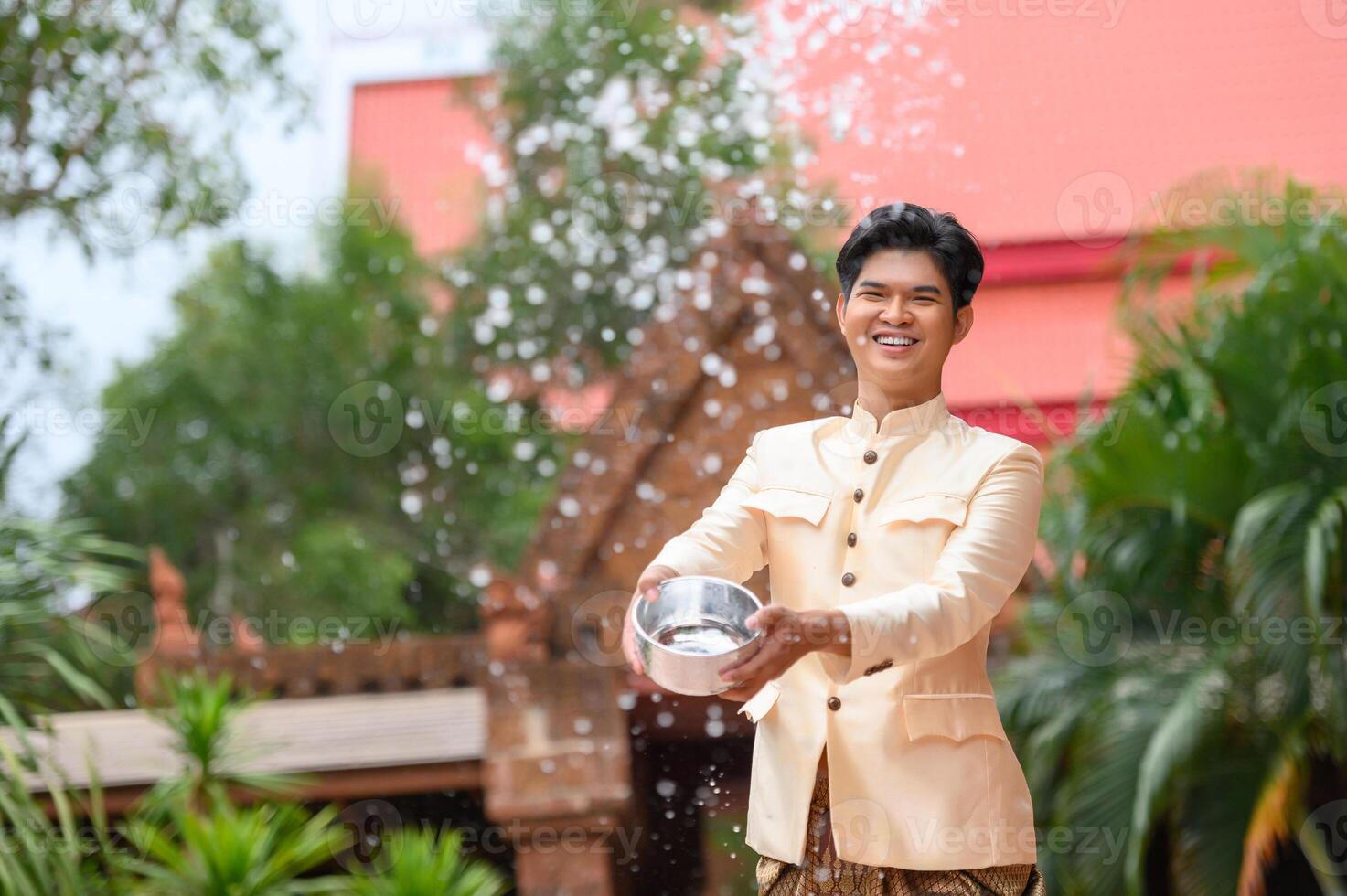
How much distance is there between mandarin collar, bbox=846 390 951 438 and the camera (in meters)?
2.15

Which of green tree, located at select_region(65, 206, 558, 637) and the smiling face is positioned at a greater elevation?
the smiling face

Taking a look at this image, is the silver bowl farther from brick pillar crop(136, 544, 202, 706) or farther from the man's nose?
brick pillar crop(136, 544, 202, 706)

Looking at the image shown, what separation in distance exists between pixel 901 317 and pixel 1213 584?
453cm

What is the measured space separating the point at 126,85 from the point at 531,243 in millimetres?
2667

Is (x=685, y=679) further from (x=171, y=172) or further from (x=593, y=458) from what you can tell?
(x=171, y=172)

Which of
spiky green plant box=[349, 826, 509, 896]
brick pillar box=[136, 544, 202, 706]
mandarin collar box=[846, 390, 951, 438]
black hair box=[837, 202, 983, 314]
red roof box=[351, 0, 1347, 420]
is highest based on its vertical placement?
red roof box=[351, 0, 1347, 420]

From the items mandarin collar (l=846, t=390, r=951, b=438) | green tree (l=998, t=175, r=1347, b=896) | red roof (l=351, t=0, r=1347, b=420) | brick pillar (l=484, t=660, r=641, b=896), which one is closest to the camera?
mandarin collar (l=846, t=390, r=951, b=438)

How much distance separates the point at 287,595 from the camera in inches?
421

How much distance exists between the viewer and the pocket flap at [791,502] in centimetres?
212

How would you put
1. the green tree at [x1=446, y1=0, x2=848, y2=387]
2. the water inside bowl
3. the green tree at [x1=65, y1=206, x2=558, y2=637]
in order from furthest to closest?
the green tree at [x1=65, y1=206, x2=558, y2=637]
the green tree at [x1=446, y1=0, x2=848, y2=387]
the water inside bowl

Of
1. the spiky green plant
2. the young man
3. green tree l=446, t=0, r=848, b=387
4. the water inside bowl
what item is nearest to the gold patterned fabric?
the young man

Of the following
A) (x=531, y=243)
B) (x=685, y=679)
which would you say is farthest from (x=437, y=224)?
(x=685, y=679)

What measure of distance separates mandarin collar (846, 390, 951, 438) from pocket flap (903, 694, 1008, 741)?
0.40 metres

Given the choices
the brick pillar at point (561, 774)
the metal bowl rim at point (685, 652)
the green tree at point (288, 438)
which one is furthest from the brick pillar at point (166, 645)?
the metal bowl rim at point (685, 652)
